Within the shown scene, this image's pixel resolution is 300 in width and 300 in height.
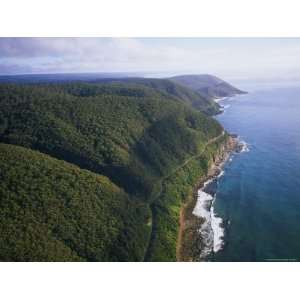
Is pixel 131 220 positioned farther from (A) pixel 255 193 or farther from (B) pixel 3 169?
(A) pixel 255 193

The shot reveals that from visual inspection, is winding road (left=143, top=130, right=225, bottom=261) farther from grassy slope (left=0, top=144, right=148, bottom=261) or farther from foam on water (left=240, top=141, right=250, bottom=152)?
foam on water (left=240, top=141, right=250, bottom=152)

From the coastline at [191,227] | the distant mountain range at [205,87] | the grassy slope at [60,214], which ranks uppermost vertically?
the distant mountain range at [205,87]

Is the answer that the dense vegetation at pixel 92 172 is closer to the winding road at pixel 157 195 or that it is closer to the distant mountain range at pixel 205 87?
the winding road at pixel 157 195

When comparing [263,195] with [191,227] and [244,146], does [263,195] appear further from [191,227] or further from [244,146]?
[244,146]

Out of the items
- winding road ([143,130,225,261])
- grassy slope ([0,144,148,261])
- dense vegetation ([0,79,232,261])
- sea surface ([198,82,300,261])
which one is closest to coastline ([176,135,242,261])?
dense vegetation ([0,79,232,261])

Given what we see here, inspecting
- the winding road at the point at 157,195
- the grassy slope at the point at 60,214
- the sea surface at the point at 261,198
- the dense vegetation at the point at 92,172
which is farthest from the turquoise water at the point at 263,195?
the grassy slope at the point at 60,214

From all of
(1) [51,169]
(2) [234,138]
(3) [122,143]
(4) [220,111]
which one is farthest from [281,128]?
(1) [51,169]
